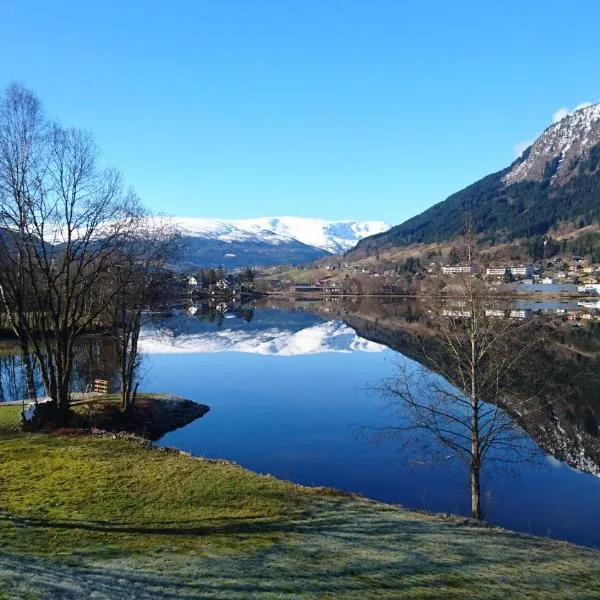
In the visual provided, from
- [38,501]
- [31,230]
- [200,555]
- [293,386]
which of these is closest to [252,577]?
[200,555]

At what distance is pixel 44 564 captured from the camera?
9.50 metres

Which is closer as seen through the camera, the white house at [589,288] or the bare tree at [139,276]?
the bare tree at [139,276]

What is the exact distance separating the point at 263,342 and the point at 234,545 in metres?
71.4

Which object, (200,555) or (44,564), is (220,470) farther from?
(44,564)

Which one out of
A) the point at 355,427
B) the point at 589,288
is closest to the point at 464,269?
the point at 355,427

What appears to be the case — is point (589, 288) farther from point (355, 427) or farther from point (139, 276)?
point (139, 276)

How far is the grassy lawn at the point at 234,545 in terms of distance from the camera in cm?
927

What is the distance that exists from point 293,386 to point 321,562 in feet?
123

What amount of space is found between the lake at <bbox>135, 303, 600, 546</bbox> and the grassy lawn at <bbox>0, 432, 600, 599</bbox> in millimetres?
6795

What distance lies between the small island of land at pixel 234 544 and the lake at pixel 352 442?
6.95m

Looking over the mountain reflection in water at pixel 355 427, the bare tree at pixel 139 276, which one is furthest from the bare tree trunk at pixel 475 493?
the bare tree at pixel 139 276

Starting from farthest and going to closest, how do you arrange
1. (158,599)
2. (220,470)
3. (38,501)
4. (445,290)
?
(445,290)
(220,470)
(38,501)
(158,599)

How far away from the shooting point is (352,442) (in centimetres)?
2980

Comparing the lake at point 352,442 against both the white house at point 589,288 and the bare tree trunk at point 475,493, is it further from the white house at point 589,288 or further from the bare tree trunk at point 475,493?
the white house at point 589,288
